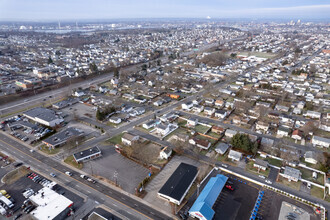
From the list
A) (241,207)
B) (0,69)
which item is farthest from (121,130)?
(0,69)

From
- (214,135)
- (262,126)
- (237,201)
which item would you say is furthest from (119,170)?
(262,126)

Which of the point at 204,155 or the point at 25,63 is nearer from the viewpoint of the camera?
the point at 204,155

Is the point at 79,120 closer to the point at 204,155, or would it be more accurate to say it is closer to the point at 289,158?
the point at 204,155

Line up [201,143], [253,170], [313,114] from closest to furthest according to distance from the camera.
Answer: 1. [253,170]
2. [201,143]
3. [313,114]

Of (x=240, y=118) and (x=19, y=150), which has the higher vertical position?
(x=240, y=118)

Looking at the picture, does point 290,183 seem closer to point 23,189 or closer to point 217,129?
point 217,129

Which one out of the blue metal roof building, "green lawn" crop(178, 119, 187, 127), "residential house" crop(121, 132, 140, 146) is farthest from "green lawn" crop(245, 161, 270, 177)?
"residential house" crop(121, 132, 140, 146)
